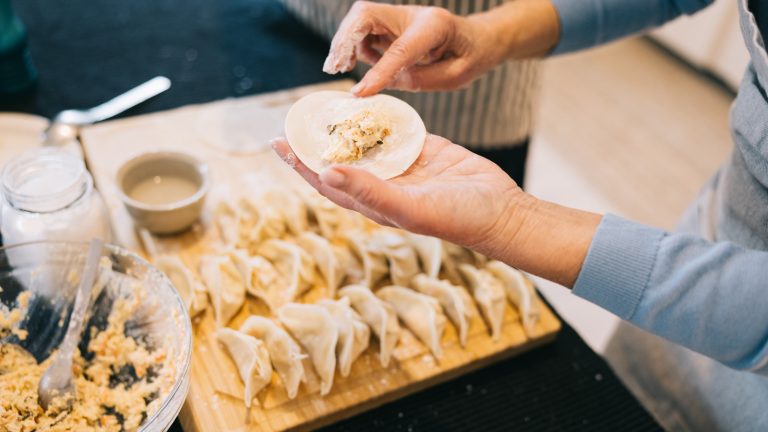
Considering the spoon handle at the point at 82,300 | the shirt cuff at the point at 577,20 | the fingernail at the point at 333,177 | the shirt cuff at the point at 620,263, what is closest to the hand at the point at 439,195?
the fingernail at the point at 333,177

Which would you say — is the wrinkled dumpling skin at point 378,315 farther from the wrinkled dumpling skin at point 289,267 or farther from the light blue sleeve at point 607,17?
the light blue sleeve at point 607,17

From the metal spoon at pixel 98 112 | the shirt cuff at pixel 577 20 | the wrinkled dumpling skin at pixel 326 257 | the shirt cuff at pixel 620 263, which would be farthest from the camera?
the metal spoon at pixel 98 112

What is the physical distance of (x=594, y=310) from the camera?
8.49ft

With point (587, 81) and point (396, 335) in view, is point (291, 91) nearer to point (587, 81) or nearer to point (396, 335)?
point (396, 335)

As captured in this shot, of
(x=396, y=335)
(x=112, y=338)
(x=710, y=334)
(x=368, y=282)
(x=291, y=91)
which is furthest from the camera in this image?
(x=291, y=91)

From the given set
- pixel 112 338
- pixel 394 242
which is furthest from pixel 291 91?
pixel 112 338

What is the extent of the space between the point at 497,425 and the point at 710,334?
0.40m

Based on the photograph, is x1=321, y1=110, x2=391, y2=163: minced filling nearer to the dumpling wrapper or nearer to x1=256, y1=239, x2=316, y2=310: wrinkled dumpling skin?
the dumpling wrapper

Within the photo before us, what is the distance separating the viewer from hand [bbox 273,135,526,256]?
2.70 feet

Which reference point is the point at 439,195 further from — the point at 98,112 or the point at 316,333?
the point at 98,112

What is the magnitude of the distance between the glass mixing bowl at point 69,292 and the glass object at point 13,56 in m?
0.82

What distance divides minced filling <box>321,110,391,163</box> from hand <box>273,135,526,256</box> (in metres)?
0.07

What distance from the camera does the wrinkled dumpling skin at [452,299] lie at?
1.21 metres

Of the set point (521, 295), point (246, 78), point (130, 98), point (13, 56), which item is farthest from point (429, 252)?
point (13, 56)
